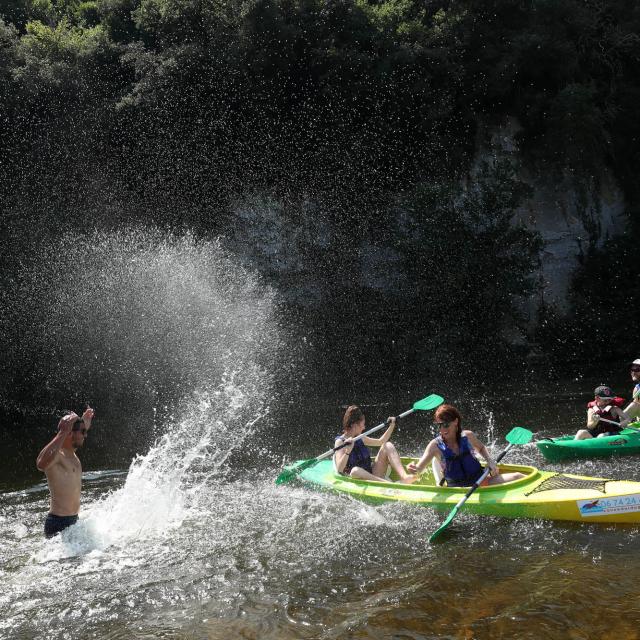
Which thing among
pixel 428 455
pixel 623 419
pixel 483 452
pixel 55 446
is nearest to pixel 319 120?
pixel 623 419

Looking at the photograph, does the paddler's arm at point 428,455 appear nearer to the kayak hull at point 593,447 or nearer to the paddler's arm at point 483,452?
the paddler's arm at point 483,452

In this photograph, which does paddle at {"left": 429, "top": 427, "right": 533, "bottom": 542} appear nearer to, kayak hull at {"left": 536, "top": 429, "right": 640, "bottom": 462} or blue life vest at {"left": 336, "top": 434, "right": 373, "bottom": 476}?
blue life vest at {"left": 336, "top": 434, "right": 373, "bottom": 476}

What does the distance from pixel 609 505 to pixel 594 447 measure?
3236 millimetres

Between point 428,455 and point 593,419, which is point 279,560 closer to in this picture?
point 428,455

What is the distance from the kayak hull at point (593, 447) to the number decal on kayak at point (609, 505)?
121 inches

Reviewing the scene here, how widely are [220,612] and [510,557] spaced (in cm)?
238

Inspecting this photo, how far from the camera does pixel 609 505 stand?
6.07 metres

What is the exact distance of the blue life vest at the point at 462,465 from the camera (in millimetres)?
6945

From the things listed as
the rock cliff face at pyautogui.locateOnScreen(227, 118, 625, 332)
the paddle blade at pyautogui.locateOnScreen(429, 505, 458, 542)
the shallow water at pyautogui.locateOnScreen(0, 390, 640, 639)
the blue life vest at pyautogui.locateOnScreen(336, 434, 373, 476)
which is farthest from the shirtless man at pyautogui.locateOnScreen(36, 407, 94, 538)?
the rock cliff face at pyautogui.locateOnScreen(227, 118, 625, 332)

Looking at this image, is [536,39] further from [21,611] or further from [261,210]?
[21,611]

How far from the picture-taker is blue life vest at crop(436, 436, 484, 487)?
695 cm

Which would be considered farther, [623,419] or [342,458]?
[623,419]

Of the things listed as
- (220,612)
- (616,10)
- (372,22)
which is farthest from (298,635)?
(616,10)

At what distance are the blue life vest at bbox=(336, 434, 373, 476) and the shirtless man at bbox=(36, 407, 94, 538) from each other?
3052mm
